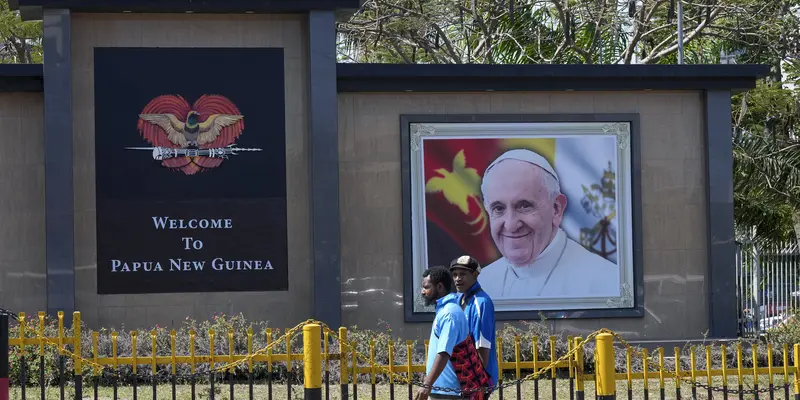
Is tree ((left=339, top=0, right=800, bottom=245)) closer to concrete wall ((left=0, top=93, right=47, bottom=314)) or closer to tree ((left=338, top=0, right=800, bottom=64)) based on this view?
tree ((left=338, top=0, right=800, bottom=64))

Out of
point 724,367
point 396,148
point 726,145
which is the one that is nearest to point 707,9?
point 726,145

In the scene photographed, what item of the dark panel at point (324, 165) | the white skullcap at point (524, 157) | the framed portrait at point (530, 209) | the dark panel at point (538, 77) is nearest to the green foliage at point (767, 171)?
the dark panel at point (538, 77)

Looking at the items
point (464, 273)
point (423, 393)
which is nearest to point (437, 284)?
point (464, 273)

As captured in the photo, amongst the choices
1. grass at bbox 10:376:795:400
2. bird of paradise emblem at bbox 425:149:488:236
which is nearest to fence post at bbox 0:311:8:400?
grass at bbox 10:376:795:400

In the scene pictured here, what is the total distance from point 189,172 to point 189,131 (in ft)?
1.68

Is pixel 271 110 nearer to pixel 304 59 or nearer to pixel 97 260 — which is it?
pixel 304 59

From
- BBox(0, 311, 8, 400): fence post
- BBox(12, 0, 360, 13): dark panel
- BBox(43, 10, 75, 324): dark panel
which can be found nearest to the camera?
BBox(0, 311, 8, 400): fence post

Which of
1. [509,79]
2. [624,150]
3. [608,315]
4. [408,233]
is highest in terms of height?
[509,79]

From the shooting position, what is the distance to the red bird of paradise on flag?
1491 cm

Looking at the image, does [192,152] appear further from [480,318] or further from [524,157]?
[480,318]

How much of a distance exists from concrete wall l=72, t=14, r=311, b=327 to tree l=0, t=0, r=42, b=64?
12.7m

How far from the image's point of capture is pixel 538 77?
1493 cm

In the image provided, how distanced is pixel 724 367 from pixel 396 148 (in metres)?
6.43

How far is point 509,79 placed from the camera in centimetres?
1495
